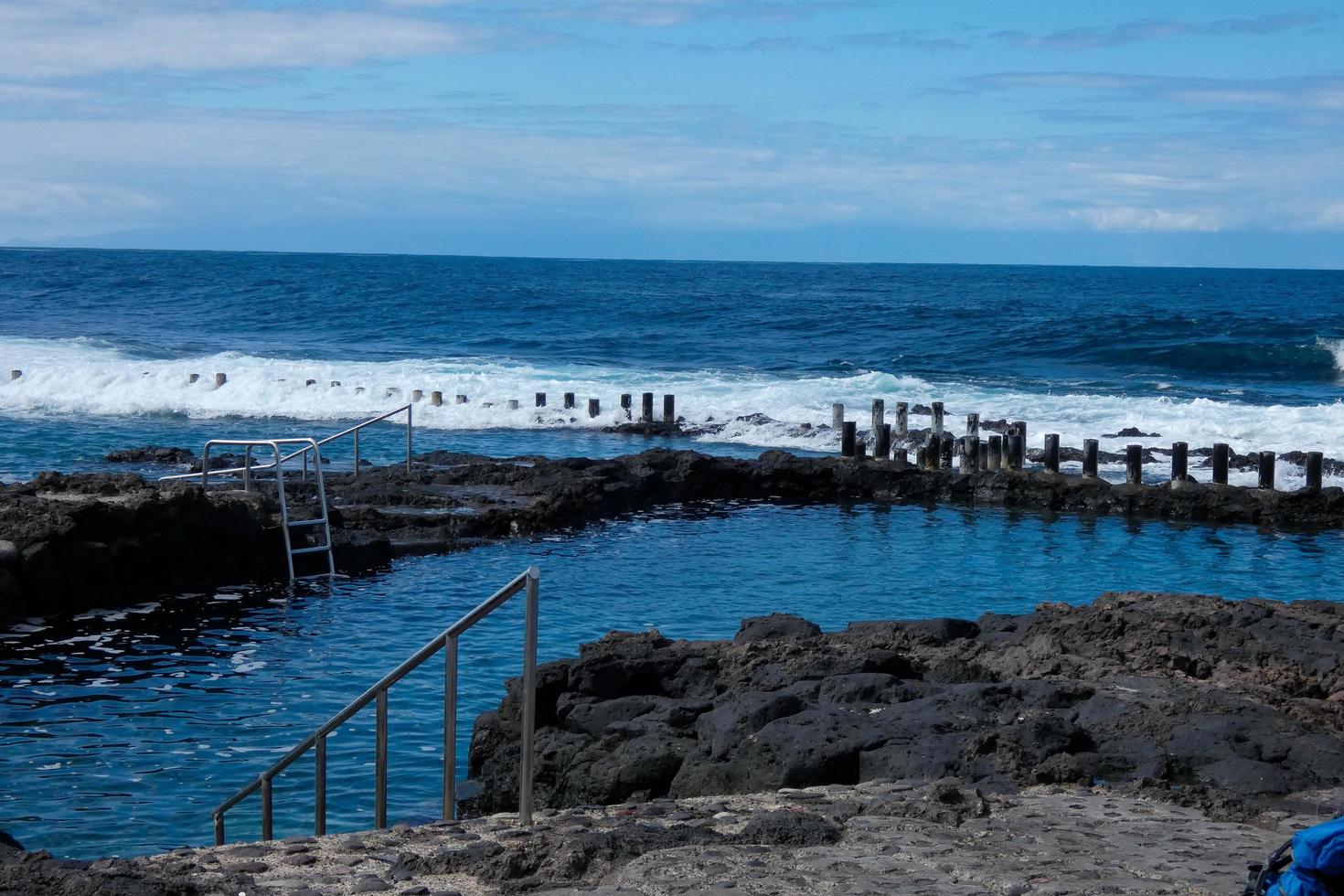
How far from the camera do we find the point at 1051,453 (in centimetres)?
2144

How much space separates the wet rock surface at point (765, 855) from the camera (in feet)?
17.2

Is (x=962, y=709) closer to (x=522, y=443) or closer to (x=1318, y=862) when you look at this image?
(x=1318, y=862)

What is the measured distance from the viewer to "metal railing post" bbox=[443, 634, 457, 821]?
580cm

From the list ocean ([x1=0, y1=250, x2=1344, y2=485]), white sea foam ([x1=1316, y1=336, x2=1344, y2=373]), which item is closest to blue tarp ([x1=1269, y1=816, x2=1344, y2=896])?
ocean ([x1=0, y1=250, x2=1344, y2=485])

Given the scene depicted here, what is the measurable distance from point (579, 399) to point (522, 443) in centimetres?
692

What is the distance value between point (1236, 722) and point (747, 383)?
28.8 metres

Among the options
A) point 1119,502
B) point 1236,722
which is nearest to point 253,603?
point 1236,722

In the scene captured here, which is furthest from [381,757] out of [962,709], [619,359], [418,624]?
[619,359]

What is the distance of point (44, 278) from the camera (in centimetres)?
7512

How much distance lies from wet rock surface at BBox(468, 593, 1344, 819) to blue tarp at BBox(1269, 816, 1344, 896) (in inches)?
106

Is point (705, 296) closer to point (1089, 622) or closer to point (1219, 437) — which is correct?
point (1219, 437)

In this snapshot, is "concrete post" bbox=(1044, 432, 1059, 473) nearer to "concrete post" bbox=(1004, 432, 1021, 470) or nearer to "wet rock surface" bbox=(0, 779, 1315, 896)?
"concrete post" bbox=(1004, 432, 1021, 470)

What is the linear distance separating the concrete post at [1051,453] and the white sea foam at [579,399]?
5.04 meters

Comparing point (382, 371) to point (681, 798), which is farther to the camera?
point (382, 371)
